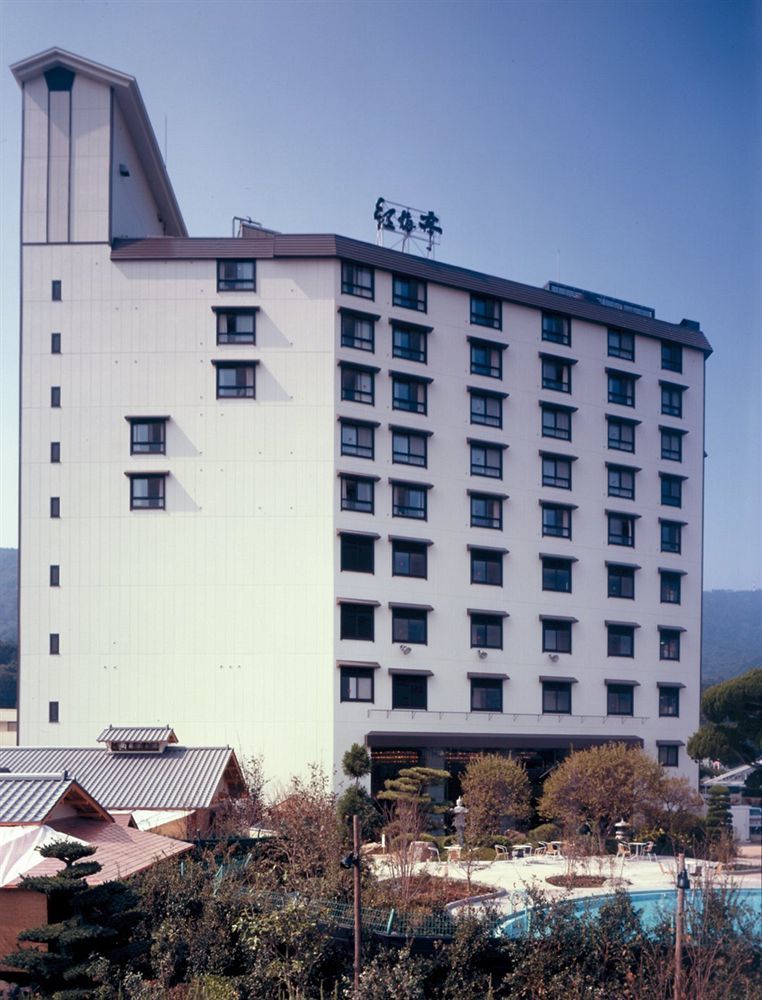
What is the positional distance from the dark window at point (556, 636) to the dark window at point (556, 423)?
19.1 ft

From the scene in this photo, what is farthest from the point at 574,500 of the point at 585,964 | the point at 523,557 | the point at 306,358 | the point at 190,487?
the point at 585,964

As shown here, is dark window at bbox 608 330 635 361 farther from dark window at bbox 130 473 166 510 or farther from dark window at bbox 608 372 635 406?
dark window at bbox 130 473 166 510

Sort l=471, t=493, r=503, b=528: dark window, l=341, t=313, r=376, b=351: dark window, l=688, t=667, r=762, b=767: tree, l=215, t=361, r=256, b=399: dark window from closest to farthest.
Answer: l=688, t=667, r=762, b=767: tree, l=215, t=361, r=256, b=399: dark window, l=341, t=313, r=376, b=351: dark window, l=471, t=493, r=503, b=528: dark window

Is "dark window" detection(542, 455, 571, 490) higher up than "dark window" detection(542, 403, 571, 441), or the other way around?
"dark window" detection(542, 403, 571, 441)

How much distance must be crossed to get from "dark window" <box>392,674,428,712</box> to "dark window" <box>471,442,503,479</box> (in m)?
6.40

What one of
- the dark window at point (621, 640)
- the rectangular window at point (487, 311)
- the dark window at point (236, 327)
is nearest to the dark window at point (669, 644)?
the dark window at point (621, 640)

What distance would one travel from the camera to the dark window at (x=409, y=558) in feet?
93.3

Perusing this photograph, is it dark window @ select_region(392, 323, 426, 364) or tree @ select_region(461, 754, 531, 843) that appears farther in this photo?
dark window @ select_region(392, 323, 426, 364)

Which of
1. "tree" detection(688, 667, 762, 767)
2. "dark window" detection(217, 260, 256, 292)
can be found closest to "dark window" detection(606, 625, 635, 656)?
"tree" detection(688, 667, 762, 767)

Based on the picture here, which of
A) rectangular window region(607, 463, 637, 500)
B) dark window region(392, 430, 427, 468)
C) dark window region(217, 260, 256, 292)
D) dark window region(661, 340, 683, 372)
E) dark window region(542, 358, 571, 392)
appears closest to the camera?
dark window region(217, 260, 256, 292)

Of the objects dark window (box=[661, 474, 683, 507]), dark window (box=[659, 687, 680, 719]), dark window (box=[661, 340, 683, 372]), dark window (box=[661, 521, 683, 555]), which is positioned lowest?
dark window (box=[659, 687, 680, 719])

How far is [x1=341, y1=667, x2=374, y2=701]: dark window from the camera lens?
89.2 feet

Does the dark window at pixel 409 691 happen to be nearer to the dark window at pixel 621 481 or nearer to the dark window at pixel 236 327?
the dark window at pixel 621 481

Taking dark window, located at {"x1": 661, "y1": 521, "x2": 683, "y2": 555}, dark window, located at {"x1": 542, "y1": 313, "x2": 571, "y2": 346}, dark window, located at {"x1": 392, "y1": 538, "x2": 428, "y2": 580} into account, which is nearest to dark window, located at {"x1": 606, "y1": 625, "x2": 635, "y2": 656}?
dark window, located at {"x1": 661, "y1": 521, "x2": 683, "y2": 555}
